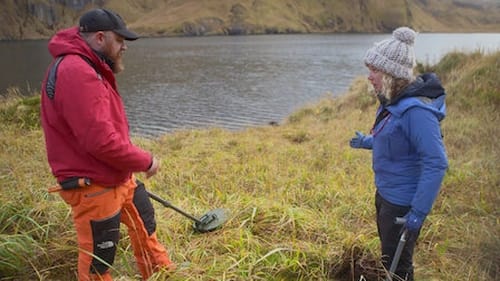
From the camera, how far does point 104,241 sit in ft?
9.20

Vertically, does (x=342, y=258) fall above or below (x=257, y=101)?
above

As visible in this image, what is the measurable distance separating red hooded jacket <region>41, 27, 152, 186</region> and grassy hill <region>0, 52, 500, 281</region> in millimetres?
891

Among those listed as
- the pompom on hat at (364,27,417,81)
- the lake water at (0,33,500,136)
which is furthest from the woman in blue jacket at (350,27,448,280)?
the lake water at (0,33,500,136)

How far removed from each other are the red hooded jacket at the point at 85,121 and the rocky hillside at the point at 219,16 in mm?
115916

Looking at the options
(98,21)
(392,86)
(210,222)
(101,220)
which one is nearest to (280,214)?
(210,222)

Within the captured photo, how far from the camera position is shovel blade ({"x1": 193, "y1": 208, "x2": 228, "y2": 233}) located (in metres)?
4.07

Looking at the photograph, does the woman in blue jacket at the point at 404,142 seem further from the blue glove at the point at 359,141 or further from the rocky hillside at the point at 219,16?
the rocky hillside at the point at 219,16

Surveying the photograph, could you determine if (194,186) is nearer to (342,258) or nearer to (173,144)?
(342,258)

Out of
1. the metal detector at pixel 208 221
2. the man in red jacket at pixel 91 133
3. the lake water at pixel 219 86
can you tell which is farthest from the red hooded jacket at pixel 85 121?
the lake water at pixel 219 86

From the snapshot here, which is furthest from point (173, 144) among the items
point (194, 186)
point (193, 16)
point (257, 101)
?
point (193, 16)

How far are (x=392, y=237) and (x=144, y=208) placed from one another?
1.81m

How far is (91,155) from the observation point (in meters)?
2.67

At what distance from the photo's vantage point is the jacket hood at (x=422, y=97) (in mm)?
2686

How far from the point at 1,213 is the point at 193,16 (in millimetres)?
132262
